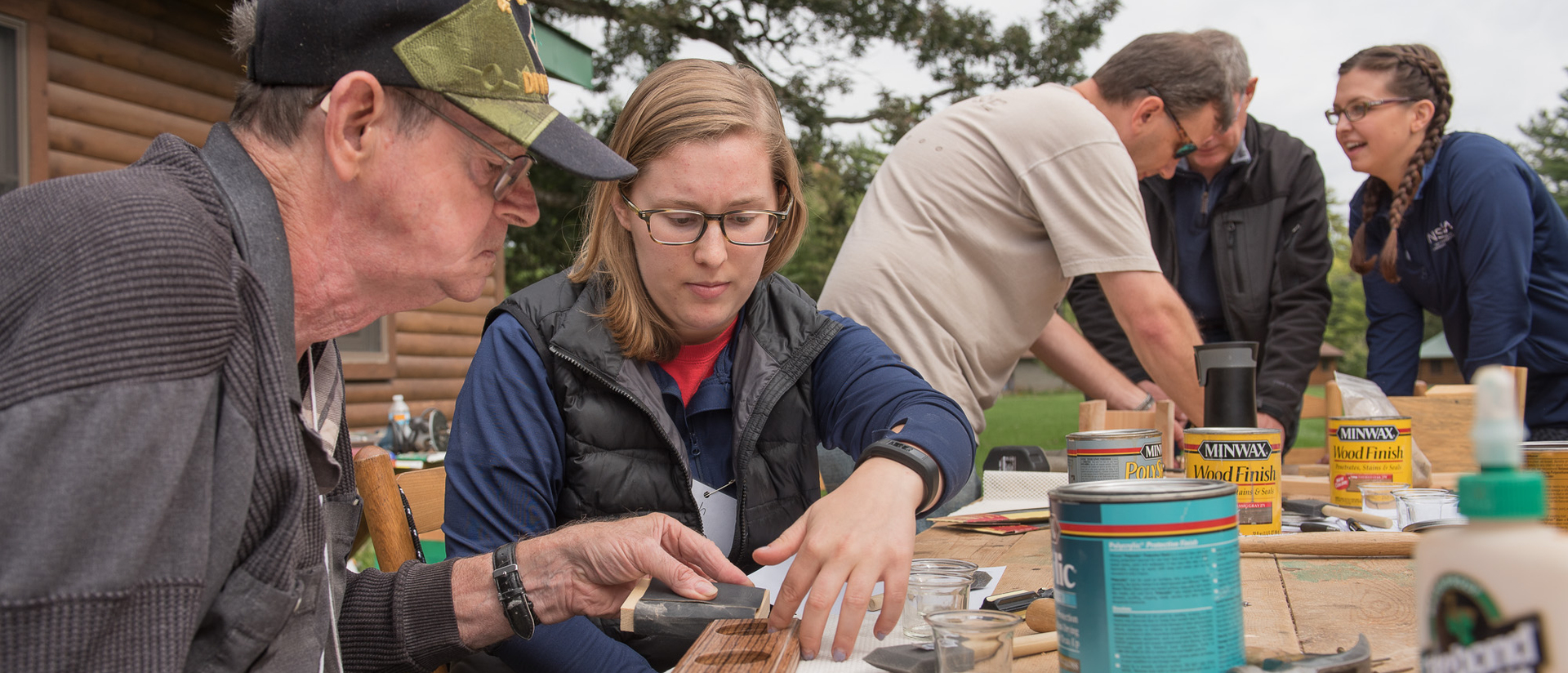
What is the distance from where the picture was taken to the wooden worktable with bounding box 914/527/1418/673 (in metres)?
1.13

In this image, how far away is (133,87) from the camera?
608 centimetres

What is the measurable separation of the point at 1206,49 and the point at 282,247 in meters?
2.81

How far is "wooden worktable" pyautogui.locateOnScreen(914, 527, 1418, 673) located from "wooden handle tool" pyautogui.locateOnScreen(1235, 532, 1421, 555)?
0.5 inches

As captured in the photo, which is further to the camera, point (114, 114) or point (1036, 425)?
point (1036, 425)

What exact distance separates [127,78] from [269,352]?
6.30 m

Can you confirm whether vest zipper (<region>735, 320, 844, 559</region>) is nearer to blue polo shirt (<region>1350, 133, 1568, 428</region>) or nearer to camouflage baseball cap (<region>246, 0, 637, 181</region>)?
camouflage baseball cap (<region>246, 0, 637, 181</region>)

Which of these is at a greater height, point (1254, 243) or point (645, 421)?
point (1254, 243)

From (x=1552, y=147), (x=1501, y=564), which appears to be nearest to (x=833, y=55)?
(x=1501, y=564)

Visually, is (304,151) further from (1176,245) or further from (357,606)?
(1176,245)

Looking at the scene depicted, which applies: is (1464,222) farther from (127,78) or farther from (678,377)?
(127,78)

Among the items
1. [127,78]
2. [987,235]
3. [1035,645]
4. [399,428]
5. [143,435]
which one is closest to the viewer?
[143,435]

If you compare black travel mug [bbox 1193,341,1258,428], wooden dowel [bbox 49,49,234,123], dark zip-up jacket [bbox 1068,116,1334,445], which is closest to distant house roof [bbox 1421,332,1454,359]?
dark zip-up jacket [bbox 1068,116,1334,445]

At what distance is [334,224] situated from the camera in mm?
1275

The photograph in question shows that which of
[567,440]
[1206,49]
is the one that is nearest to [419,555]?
[567,440]
